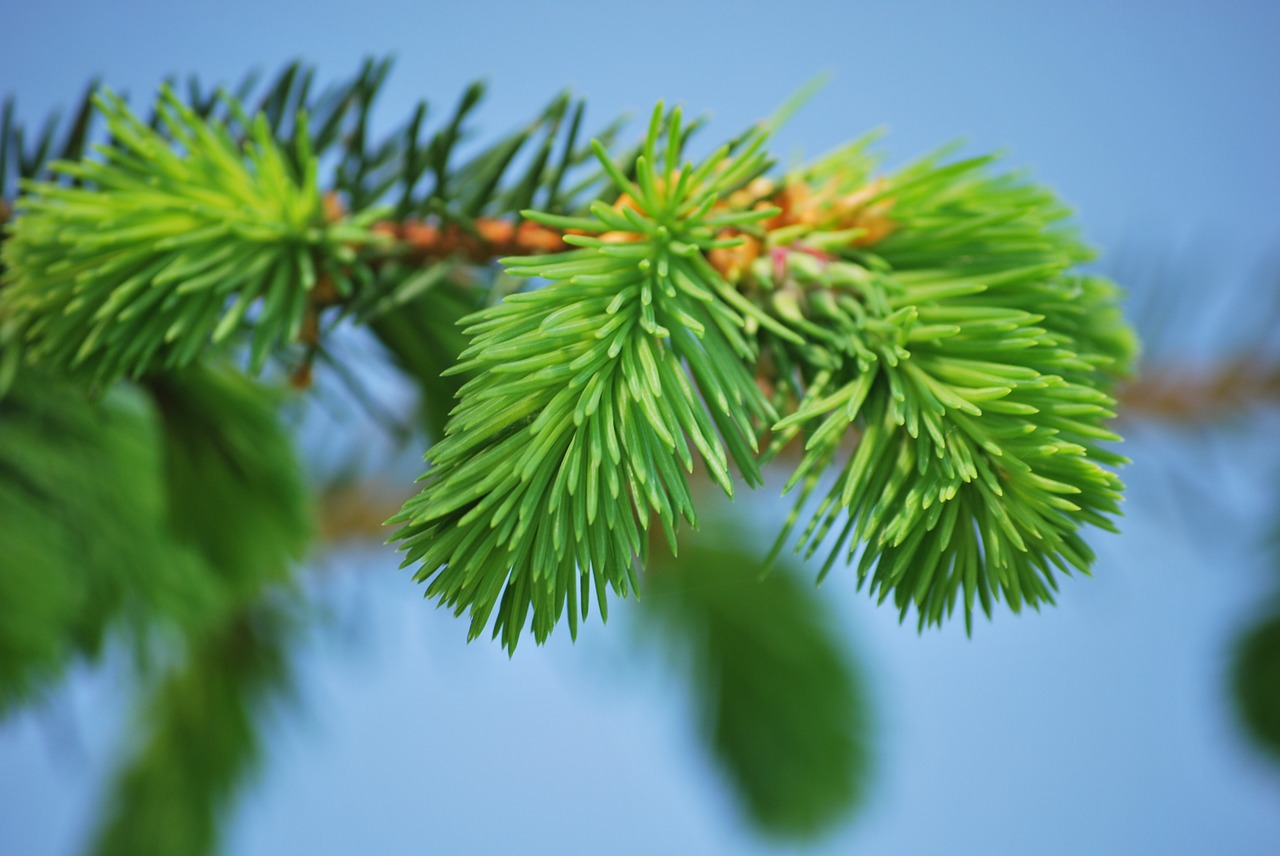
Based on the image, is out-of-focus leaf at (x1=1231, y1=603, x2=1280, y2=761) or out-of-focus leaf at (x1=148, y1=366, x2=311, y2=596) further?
out-of-focus leaf at (x1=1231, y1=603, x2=1280, y2=761)

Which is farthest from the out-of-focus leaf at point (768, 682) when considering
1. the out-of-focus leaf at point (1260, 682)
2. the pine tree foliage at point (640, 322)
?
the pine tree foliage at point (640, 322)

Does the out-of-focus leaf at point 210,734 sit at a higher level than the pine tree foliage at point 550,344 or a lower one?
lower

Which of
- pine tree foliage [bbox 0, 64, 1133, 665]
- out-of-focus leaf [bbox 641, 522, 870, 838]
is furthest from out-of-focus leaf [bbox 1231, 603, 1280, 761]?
pine tree foliage [bbox 0, 64, 1133, 665]

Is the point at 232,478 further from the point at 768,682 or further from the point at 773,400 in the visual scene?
the point at 768,682

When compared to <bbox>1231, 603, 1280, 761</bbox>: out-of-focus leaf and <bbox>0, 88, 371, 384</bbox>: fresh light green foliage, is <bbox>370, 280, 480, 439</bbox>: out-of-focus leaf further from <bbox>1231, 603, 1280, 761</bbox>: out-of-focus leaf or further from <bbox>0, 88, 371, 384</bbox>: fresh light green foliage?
<bbox>1231, 603, 1280, 761</bbox>: out-of-focus leaf

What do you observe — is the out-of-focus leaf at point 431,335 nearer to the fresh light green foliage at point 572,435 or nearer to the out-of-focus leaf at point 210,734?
the fresh light green foliage at point 572,435

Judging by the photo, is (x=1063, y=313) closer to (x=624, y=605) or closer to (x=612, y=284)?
(x=612, y=284)
